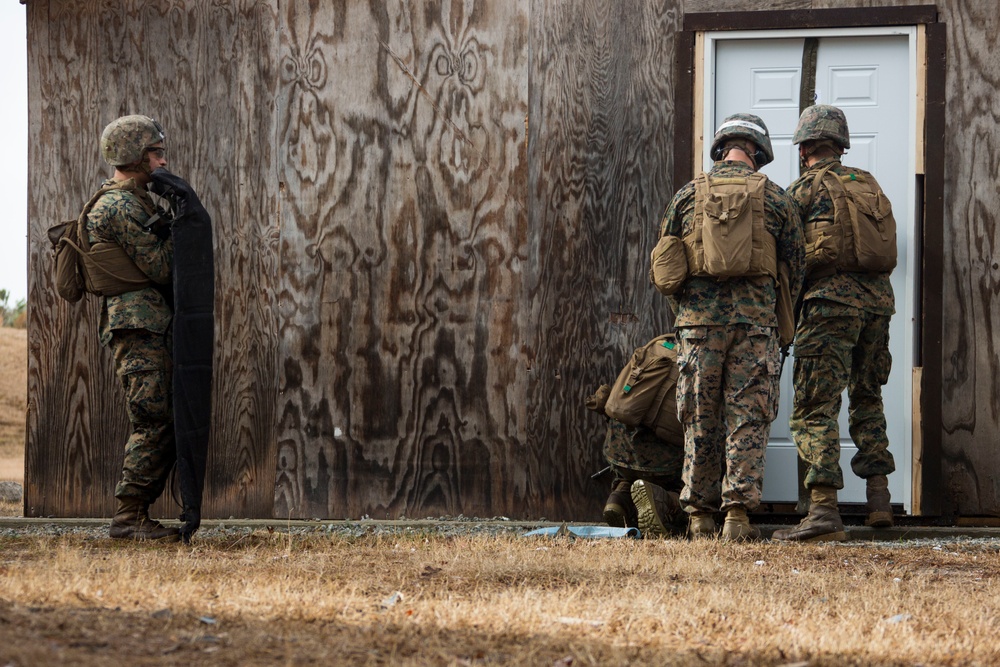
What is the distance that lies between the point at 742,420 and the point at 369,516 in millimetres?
2444

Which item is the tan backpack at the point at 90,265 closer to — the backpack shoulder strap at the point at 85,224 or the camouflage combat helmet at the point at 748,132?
the backpack shoulder strap at the point at 85,224

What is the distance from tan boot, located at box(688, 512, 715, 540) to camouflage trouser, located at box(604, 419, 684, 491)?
54 centimetres

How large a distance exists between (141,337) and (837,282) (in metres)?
3.69

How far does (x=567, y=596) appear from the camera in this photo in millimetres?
4602

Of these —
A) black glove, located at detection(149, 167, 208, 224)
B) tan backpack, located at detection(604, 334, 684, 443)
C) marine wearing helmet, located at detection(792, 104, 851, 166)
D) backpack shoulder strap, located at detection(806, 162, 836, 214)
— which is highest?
marine wearing helmet, located at detection(792, 104, 851, 166)

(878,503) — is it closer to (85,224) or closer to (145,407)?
(145,407)

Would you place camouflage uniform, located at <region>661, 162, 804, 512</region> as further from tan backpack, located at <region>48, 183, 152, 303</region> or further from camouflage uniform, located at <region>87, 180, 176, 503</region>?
tan backpack, located at <region>48, 183, 152, 303</region>

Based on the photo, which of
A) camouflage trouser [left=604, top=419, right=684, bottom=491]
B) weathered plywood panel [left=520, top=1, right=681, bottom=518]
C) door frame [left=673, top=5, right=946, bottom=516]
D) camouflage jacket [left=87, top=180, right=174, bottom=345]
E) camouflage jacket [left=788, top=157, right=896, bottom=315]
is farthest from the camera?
weathered plywood panel [left=520, top=1, right=681, bottom=518]

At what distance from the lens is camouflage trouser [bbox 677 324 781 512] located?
6.12 m

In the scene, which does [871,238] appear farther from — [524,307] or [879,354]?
[524,307]

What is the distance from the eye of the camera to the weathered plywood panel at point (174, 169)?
24.4ft

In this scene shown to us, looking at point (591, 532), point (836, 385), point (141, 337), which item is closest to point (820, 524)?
point (836, 385)

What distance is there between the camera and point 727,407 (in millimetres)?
6188

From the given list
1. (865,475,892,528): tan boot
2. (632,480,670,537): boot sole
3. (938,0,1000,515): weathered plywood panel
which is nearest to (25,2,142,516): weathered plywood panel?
(632,480,670,537): boot sole
